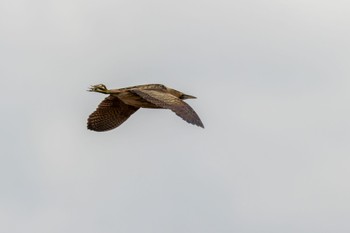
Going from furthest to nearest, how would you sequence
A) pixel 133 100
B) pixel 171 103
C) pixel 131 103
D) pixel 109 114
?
1. pixel 109 114
2. pixel 131 103
3. pixel 133 100
4. pixel 171 103

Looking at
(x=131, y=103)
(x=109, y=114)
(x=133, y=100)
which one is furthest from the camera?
(x=109, y=114)

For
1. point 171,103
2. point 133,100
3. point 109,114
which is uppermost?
point 133,100

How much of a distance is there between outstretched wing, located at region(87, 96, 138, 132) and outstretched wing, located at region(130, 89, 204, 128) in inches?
98.3

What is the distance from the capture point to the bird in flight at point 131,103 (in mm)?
33638

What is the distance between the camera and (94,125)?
38781 mm

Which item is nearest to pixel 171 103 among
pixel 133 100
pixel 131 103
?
pixel 133 100

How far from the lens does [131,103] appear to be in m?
37.8

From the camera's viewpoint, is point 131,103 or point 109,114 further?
point 109,114

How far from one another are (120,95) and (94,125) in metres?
1.96

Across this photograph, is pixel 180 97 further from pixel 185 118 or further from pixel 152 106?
pixel 185 118

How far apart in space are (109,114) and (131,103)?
4.43ft

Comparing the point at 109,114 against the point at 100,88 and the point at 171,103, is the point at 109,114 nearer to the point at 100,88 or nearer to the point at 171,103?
the point at 100,88

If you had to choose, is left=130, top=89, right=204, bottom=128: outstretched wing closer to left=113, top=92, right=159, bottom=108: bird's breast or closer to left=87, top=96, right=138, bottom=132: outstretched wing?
left=113, top=92, right=159, bottom=108: bird's breast

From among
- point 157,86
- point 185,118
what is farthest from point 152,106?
point 185,118
